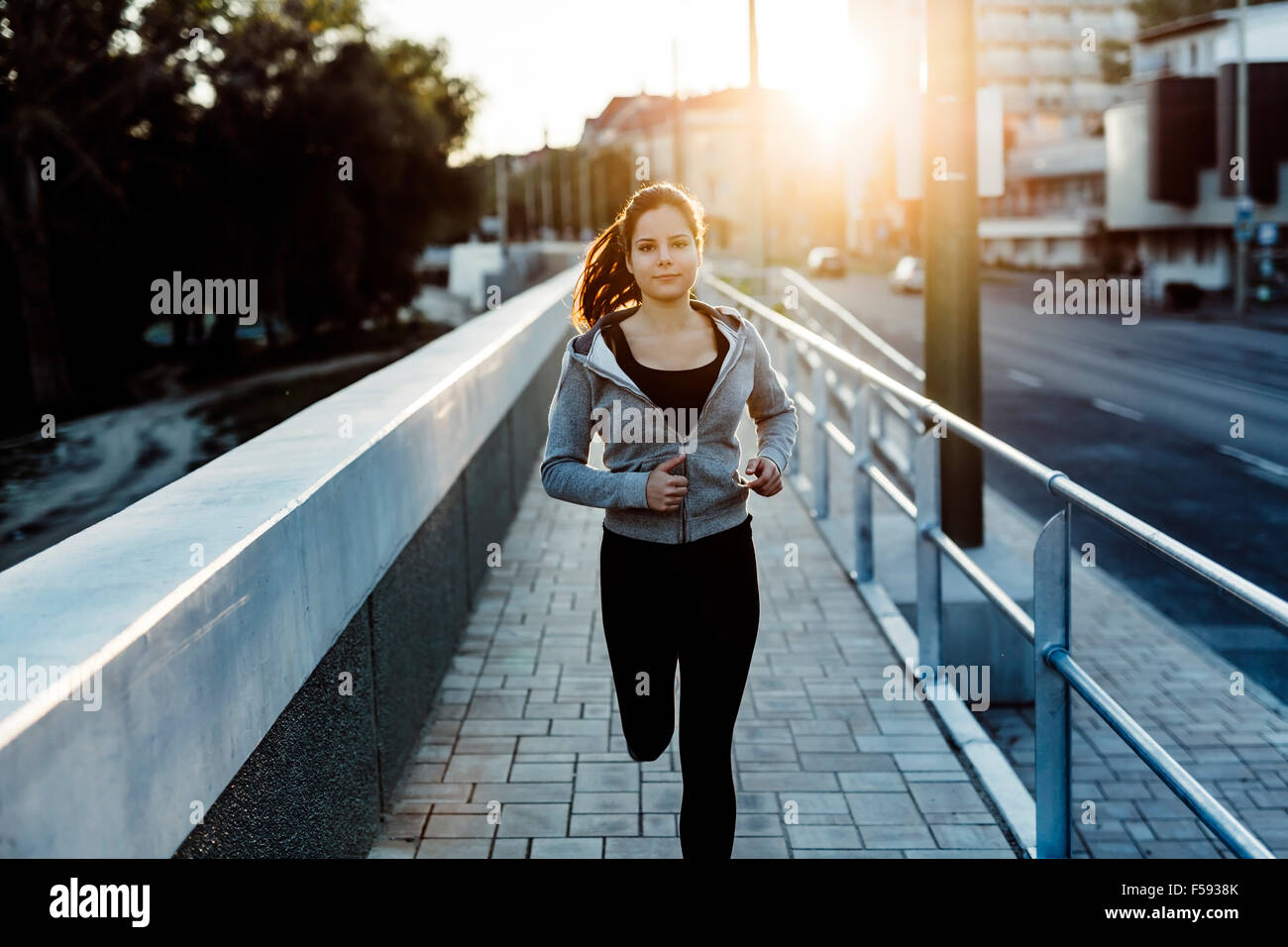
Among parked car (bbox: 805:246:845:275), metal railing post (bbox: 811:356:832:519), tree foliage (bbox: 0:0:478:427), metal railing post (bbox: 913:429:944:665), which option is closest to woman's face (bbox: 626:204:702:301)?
metal railing post (bbox: 913:429:944:665)

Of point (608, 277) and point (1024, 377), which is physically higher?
point (608, 277)

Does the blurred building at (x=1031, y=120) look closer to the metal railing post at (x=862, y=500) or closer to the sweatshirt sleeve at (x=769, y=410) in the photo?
the metal railing post at (x=862, y=500)

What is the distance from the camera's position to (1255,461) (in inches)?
631

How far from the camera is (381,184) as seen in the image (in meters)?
39.9

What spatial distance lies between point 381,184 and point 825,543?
33.4 m

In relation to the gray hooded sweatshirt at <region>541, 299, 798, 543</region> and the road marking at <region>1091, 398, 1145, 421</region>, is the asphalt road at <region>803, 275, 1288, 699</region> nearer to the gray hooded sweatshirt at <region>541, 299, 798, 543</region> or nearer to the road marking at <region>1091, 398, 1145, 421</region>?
the road marking at <region>1091, 398, 1145, 421</region>

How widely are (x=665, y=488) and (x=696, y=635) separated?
1.37ft

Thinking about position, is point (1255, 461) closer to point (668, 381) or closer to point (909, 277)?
point (668, 381)

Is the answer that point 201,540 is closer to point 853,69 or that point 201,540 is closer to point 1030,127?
point 853,69
